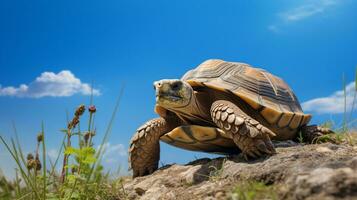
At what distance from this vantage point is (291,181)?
2795 mm

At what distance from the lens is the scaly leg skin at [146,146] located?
557cm

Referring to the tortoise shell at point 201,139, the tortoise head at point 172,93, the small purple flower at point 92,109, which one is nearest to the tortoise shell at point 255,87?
the tortoise head at point 172,93

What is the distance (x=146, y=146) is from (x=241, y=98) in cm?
160

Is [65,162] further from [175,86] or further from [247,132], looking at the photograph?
[247,132]

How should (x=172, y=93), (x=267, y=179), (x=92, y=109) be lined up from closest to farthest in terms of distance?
(x=267, y=179) → (x=92, y=109) → (x=172, y=93)

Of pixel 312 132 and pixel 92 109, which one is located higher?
pixel 92 109

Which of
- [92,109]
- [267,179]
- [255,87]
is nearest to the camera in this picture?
[267,179]

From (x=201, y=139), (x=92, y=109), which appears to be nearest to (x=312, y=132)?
(x=201, y=139)

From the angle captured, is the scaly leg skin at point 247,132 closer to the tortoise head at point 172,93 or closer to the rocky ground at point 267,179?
the rocky ground at point 267,179

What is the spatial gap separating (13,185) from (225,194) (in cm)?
261

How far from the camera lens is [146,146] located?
5605 mm

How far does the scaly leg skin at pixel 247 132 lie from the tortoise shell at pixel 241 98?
0.46 meters

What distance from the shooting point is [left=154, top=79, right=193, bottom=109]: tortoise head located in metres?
4.75

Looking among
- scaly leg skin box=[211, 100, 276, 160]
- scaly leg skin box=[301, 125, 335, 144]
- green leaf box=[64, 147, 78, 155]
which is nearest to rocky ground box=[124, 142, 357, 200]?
scaly leg skin box=[211, 100, 276, 160]
